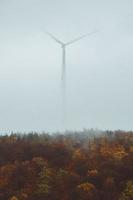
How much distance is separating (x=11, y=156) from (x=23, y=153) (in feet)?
8.39

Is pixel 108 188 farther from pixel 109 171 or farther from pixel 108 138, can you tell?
pixel 108 138

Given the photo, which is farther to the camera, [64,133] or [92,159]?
[64,133]

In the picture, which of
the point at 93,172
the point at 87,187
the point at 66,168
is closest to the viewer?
the point at 87,187

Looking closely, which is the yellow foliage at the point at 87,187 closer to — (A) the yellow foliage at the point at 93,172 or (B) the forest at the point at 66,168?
(B) the forest at the point at 66,168

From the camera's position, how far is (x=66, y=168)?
110 metres

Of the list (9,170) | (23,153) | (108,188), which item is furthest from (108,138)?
(108,188)

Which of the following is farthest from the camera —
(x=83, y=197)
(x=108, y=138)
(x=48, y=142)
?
(x=108, y=138)

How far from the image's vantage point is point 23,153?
121000mm

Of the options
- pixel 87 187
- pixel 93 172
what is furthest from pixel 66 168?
pixel 87 187

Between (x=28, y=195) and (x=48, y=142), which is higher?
(x=48, y=142)

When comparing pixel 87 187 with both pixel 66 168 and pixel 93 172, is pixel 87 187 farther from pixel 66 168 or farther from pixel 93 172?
pixel 66 168

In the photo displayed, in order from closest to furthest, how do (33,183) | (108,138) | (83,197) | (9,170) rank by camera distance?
(83,197) → (33,183) → (9,170) → (108,138)

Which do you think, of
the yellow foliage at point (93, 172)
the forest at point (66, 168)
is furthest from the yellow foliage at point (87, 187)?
the yellow foliage at point (93, 172)

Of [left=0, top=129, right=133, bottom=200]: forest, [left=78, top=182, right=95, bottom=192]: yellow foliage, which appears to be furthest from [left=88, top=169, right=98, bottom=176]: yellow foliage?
[left=78, top=182, right=95, bottom=192]: yellow foliage
